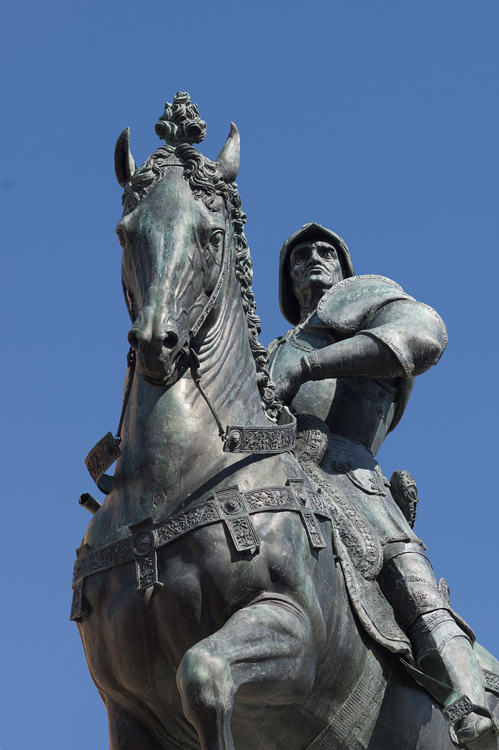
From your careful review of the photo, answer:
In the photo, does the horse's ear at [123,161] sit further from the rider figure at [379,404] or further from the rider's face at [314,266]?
the rider's face at [314,266]

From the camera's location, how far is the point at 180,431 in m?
7.16

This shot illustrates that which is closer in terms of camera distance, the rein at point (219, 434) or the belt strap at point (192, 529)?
the belt strap at point (192, 529)

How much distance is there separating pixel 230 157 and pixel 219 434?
1747 millimetres

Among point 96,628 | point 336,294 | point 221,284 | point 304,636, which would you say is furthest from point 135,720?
point 336,294

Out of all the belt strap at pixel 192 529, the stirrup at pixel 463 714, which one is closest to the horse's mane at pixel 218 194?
the belt strap at pixel 192 529

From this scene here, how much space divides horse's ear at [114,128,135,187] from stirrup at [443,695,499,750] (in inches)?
143

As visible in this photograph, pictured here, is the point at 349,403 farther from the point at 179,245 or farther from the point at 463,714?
the point at 179,245

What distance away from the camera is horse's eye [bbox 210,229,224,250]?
7430 mm

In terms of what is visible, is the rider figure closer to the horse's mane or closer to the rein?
the horse's mane

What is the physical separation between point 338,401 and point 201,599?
2745 mm

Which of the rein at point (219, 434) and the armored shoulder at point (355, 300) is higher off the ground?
the armored shoulder at point (355, 300)

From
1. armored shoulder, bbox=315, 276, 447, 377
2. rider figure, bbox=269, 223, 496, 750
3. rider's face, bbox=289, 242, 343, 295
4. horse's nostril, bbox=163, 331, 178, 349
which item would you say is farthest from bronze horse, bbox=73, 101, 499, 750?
rider's face, bbox=289, 242, 343, 295

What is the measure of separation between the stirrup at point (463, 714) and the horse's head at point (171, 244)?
259 centimetres

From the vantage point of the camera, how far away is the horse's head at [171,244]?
6.94 metres
